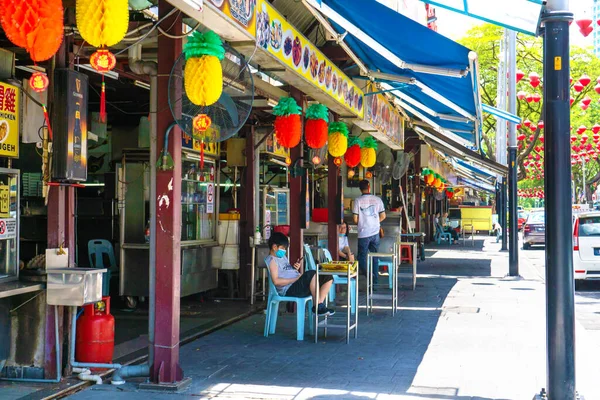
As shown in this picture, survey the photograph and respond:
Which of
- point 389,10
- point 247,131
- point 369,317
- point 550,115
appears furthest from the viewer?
point 247,131

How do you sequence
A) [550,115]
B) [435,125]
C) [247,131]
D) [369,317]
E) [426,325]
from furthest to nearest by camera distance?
1. [435,125]
2. [247,131]
3. [369,317]
4. [426,325]
5. [550,115]

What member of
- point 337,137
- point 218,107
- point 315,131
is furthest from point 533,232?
point 218,107

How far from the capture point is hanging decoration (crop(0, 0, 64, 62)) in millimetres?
4148

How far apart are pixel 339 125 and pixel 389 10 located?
3573 mm

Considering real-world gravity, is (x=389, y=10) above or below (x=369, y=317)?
above

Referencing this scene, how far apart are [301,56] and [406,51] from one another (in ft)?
3.99

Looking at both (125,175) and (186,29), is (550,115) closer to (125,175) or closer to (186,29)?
(186,29)

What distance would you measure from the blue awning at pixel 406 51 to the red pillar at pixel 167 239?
1.58m

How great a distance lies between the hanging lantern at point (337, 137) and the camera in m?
10.7

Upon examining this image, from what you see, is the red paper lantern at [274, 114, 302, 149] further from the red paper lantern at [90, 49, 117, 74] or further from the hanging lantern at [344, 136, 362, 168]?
the red paper lantern at [90, 49, 117, 74]

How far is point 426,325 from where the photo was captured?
31.3 ft

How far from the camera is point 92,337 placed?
6.53 metres

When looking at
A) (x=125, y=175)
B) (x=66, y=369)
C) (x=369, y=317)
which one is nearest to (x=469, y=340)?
(x=369, y=317)

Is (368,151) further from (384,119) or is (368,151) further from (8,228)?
(8,228)
